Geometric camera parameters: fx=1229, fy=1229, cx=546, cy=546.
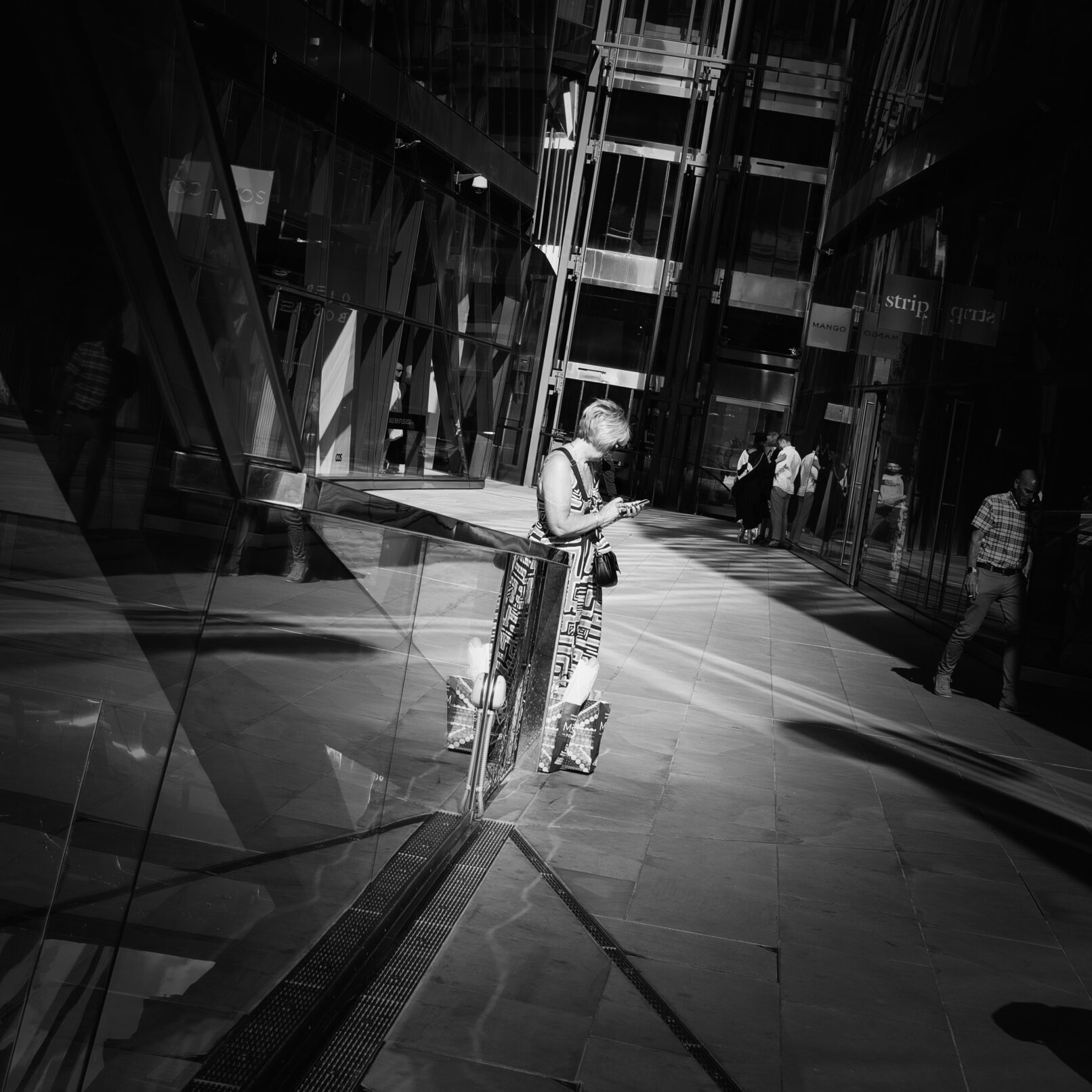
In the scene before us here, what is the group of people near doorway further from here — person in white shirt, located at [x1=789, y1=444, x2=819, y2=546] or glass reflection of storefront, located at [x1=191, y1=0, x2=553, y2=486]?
glass reflection of storefront, located at [x1=191, y1=0, x2=553, y2=486]

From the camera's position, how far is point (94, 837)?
7.72ft

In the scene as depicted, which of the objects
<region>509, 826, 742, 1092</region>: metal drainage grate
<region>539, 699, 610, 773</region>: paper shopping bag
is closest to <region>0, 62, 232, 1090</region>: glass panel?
<region>509, 826, 742, 1092</region>: metal drainage grate

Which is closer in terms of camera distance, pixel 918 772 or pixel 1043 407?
pixel 918 772

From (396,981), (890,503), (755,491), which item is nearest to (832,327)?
(755,491)

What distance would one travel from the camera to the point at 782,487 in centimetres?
2378

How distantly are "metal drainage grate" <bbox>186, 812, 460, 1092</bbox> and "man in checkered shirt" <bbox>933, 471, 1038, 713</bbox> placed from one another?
23.1 ft

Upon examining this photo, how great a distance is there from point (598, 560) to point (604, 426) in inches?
27.9

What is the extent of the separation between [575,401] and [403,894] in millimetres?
29061

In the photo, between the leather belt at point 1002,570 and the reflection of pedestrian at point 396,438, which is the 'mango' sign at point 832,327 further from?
the leather belt at point 1002,570

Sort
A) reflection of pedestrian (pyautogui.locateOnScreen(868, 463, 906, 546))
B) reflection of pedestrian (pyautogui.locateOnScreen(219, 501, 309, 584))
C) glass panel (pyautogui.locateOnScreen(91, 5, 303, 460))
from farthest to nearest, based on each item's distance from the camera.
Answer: reflection of pedestrian (pyautogui.locateOnScreen(868, 463, 906, 546)) → glass panel (pyautogui.locateOnScreen(91, 5, 303, 460)) → reflection of pedestrian (pyautogui.locateOnScreen(219, 501, 309, 584))

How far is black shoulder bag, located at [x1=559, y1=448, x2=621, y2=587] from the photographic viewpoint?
21.4ft

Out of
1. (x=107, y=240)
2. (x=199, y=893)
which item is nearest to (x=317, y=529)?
(x=199, y=893)

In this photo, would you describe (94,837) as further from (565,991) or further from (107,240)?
(107,240)

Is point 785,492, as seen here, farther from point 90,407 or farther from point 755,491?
point 90,407
